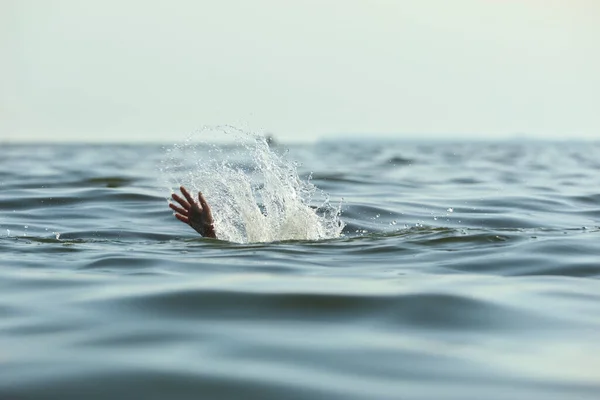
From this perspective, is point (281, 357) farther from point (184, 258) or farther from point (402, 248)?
point (402, 248)

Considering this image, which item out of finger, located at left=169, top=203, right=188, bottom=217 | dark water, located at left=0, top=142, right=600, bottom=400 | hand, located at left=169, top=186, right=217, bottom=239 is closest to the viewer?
dark water, located at left=0, top=142, right=600, bottom=400

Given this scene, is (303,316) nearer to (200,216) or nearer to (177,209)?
(177,209)

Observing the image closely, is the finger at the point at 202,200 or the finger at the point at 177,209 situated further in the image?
the finger at the point at 202,200

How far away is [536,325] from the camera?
7371 millimetres

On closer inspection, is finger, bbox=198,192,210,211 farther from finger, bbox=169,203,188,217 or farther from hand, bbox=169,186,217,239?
finger, bbox=169,203,188,217

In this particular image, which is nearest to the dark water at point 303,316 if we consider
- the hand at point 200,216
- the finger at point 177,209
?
the hand at point 200,216

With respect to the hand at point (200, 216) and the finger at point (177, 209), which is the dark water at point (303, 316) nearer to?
the hand at point (200, 216)

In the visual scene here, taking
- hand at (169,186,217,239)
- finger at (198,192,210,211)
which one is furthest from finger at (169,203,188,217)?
finger at (198,192,210,211)

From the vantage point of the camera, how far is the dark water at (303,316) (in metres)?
5.86

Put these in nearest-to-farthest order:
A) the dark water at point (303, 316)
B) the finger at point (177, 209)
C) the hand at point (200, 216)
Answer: the dark water at point (303, 316)
the finger at point (177, 209)
the hand at point (200, 216)

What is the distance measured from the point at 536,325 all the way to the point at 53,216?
10.4 meters

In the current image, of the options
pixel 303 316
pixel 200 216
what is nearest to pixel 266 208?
pixel 200 216

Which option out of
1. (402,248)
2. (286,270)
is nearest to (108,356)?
(286,270)

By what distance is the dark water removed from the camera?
586cm
